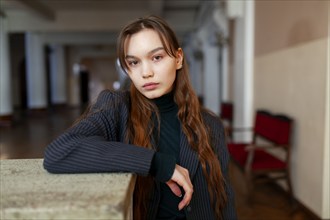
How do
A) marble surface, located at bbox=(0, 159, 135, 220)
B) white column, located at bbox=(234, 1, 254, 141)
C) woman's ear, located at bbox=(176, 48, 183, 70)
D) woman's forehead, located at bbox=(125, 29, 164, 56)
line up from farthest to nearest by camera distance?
white column, located at bbox=(234, 1, 254, 141) → woman's ear, located at bbox=(176, 48, 183, 70) → woman's forehead, located at bbox=(125, 29, 164, 56) → marble surface, located at bbox=(0, 159, 135, 220)

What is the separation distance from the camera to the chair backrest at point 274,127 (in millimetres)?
3696

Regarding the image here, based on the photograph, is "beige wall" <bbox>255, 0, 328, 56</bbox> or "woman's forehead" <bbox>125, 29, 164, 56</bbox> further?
"beige wall" <bbox>255, 0, 328, 56</bbox>

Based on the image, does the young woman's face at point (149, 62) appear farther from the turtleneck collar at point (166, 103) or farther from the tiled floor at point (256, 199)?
the tiled floor at point (256, 199)

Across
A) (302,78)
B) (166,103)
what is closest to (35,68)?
(302,78)

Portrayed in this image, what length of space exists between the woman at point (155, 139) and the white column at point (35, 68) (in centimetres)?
1289

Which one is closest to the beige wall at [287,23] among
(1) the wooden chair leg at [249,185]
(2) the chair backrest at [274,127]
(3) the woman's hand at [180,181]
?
(2) the chair backrest at [274,127]

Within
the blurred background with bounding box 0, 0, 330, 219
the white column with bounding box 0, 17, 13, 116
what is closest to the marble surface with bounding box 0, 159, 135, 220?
the blurred background with bounding box 0, 0, 330, 219

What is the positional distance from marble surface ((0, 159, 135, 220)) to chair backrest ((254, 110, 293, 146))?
318cm

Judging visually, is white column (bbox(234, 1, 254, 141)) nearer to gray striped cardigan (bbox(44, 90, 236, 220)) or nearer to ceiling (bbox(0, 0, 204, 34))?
gray striped cardigan (bbox(44, 90, 236, 220))

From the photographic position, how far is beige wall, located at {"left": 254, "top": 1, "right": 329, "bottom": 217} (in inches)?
122

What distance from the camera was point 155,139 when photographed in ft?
4.26

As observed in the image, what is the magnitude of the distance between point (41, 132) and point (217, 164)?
841 centimetres

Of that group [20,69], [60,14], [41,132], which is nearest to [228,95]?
[41,132]

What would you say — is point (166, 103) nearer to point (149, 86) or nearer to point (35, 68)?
point (149, 86)
